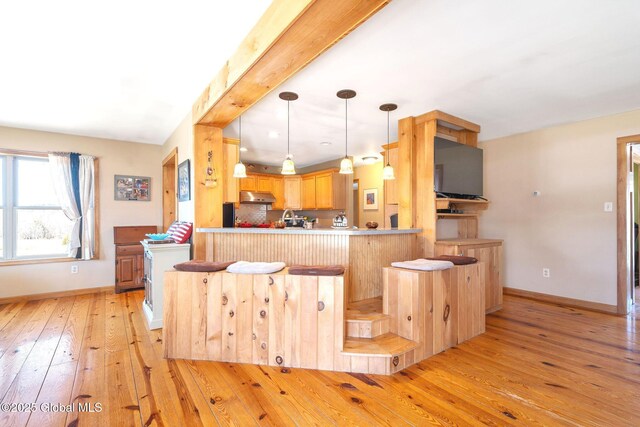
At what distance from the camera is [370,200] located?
621cm

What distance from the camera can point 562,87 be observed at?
2.96 metres

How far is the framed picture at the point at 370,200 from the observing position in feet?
20.0

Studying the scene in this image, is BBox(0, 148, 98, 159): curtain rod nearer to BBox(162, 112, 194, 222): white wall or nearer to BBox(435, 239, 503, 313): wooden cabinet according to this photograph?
BBox(162, 112, 194, 222): white wall

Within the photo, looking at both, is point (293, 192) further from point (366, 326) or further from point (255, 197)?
point (366, 326)

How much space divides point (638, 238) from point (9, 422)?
8.08m

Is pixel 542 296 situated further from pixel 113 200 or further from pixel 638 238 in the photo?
pixel 113 200

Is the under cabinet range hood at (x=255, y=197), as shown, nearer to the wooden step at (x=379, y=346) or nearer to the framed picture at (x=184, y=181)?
the framed picture at (x=184, y=181)

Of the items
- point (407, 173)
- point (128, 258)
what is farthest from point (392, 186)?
point (128, 258)

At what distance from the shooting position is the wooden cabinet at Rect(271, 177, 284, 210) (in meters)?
7.03

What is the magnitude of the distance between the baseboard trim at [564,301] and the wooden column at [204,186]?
4.39m

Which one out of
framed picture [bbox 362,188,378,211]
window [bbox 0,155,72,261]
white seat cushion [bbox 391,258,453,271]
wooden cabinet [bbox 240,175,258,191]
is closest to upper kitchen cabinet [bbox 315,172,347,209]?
framed picture [bbox 362,188,378,211]

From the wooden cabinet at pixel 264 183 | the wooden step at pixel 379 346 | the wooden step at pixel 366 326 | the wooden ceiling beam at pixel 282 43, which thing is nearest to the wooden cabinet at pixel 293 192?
the wooden cabinet at pixel 264 183

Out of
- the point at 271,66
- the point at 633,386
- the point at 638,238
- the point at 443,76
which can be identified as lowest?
the point at 633,386

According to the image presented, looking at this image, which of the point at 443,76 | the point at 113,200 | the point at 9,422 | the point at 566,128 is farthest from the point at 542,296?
the point at 113,200
